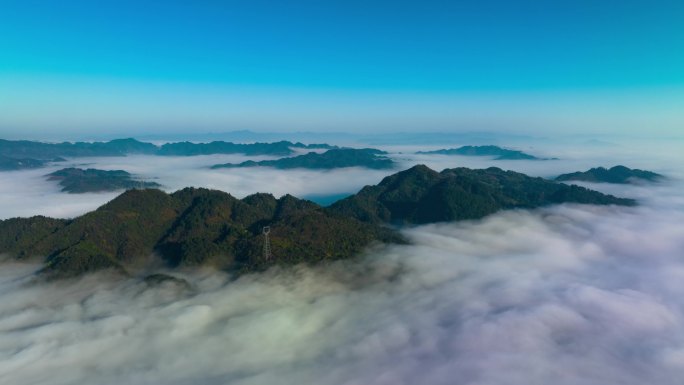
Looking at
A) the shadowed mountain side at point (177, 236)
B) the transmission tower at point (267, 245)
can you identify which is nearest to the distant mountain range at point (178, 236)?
the shadowed mountain side at point (177, 236)

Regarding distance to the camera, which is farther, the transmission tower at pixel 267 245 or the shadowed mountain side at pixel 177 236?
the shadowed mountain side at pixel 177 236

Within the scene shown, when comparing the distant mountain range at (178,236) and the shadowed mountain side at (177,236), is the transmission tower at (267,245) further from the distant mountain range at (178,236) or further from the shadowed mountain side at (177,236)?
the shadowed mountain side at (177,236)

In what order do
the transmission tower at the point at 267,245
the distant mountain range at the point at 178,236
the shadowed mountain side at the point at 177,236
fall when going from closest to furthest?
the transmission tower at the point at 267,245 → the distant mountain range at the point at 178,236 → the shadowed mountain side at the point at 177,236

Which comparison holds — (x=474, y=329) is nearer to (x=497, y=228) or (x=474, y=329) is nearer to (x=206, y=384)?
(x=206, y=384)

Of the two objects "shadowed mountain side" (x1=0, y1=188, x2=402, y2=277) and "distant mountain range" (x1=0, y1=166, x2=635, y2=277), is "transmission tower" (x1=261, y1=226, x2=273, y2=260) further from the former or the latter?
"shadowed mountain side" (x1=0, y1=188, x2=402, y2=277)

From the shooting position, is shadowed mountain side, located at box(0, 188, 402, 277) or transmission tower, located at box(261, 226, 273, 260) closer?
transmission tower, located at box(261, 226, 273, 260)

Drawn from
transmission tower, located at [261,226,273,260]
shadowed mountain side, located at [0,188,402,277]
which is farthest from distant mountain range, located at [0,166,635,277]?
transmission tower, located at [261,226,273,260]

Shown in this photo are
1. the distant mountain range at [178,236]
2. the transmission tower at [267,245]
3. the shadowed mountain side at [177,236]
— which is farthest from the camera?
the shadowed mountain side at [177,236]

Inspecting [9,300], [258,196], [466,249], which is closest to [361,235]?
[466,249]
